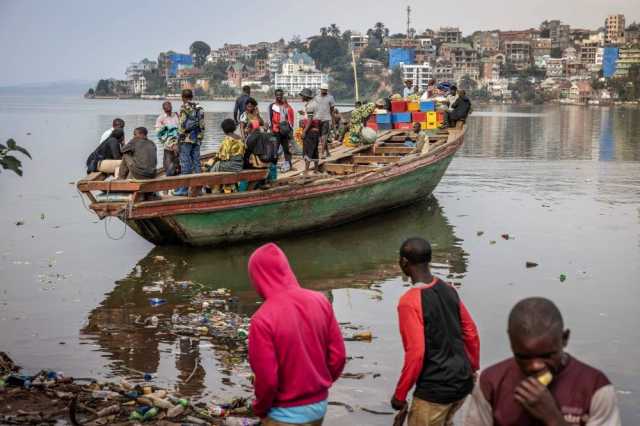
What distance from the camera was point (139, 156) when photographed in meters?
12.1

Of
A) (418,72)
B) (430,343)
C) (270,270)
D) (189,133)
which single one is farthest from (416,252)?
(418,72)

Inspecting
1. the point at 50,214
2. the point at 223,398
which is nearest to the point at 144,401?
the point at 223,398

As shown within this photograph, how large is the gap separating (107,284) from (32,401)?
525 cm

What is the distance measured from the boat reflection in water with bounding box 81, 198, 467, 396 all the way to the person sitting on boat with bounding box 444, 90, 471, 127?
330cm

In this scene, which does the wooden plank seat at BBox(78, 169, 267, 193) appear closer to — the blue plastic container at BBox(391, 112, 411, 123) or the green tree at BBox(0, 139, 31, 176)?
the green tree at BBox(0, 139, 31, 176)

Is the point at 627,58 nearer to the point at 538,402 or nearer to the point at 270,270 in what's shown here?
the point at 270,270

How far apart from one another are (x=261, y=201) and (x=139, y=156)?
187 cm

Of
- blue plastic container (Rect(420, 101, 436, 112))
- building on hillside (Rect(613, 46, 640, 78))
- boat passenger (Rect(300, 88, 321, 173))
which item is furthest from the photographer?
building on hillside (Rect(613, 46, 640, 78))

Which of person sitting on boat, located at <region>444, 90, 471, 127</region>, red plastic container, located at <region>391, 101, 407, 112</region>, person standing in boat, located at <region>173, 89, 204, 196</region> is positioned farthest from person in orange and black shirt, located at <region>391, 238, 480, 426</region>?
red plastic container, located at <region>391, 101, 407, 112</region>

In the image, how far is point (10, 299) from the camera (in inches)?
417

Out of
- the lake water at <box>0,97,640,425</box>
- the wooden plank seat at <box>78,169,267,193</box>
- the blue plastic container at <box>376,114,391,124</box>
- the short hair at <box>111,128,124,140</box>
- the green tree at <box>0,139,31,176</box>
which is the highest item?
the green tree at <box>0,139,31,176</box>

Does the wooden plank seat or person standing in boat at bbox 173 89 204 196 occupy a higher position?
person standing in boat at bbox 173 89 204 196

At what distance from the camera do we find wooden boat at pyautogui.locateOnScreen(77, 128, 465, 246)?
1163 cm

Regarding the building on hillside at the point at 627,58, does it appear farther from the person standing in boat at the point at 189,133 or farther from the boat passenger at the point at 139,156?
the boat passenger at the point at 139,156
